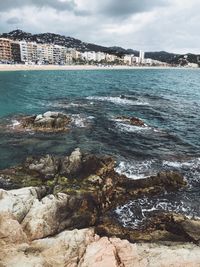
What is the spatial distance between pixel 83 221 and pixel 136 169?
30.8 ft

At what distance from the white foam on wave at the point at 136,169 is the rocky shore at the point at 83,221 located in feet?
A: 2.56

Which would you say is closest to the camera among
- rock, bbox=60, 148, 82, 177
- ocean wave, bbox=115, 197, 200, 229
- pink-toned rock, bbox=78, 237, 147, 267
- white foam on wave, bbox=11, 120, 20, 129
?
pink-toned rock, bbox=78, 237, 147, 267

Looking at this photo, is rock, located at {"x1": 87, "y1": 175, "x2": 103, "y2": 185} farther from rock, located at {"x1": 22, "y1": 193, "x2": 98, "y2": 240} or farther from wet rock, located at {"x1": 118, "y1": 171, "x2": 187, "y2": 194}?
rock, located at {"x1": 22, "y1": 193, "x2": 98, "y2": 240}

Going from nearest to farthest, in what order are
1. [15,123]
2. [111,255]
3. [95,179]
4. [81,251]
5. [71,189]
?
[111,255], [81,251], [71,189], [95,179], [15,123]

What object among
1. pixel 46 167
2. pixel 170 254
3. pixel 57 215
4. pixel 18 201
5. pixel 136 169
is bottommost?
pixel 136 169

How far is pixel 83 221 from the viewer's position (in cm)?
1814

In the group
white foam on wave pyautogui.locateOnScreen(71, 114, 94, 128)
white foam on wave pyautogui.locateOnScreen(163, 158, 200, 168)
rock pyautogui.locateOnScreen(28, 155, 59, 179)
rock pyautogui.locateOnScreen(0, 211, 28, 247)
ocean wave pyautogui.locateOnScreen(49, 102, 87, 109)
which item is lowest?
ocean wave pyautogui.locateOnScreen(49, 102, 87, 109)

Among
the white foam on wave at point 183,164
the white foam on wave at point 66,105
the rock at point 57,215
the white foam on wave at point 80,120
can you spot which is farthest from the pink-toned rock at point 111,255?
the white foam on wave at point 66,105

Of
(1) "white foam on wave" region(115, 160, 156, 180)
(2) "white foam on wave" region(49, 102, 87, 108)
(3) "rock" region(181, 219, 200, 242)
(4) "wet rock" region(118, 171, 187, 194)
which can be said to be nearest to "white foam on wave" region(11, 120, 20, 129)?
(2) "white foam on wave" region(49, 102, 87, 108)

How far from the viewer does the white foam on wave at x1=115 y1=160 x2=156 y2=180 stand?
25.1 meters

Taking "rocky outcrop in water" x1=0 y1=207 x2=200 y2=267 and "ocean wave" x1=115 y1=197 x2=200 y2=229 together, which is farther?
"ocean wave" x1=115 y1=197 x2=200 y2=229

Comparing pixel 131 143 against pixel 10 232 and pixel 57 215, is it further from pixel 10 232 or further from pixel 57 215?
pixel 10 232

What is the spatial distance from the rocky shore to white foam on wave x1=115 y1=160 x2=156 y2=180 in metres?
0.78

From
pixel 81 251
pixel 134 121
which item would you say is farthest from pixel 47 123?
pixel 81 251
